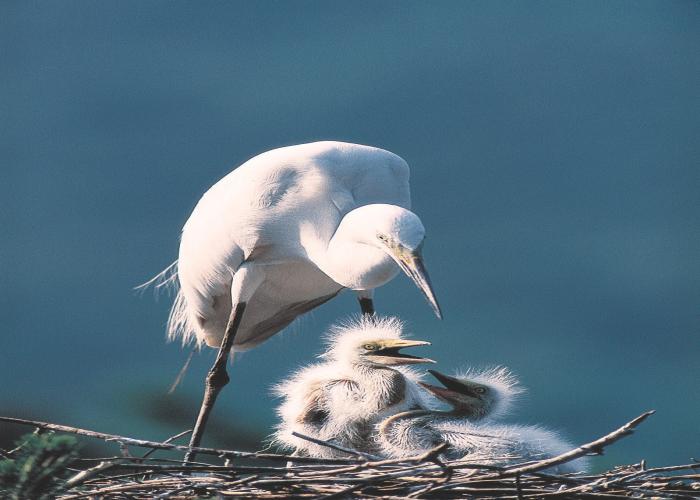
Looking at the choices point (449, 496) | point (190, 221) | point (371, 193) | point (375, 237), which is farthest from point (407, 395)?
point (190, 221)

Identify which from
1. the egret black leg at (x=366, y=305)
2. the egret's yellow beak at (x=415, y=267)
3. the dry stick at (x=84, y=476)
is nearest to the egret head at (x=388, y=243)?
the egret's yellow beak at (x=415, y=267)

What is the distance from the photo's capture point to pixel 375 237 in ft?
8.65

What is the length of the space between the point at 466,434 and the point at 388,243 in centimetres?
47

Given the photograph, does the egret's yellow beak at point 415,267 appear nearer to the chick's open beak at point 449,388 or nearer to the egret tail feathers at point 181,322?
the chick's open beak at point 449,388

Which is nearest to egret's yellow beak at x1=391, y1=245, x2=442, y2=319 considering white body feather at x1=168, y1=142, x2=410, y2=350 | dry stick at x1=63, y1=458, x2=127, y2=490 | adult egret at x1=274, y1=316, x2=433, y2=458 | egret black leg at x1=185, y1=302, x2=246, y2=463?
adult egret at x1=274, y1=316, x2=433, y2=458

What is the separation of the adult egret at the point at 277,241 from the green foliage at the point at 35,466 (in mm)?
1323

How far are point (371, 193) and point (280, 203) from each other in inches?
10.4

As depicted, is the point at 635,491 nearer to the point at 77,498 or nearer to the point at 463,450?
the point at 463,450

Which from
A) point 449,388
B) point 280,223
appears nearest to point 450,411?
point 449,388

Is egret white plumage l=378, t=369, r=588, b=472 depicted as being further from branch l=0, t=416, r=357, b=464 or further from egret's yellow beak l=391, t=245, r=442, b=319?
branch l=0, t=416, r=357, b=464

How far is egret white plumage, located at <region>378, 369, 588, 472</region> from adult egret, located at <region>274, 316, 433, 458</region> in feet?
0.21

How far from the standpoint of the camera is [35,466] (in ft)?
4.89

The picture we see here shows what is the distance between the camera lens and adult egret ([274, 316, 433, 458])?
2537 millimetres

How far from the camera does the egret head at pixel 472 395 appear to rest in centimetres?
255
